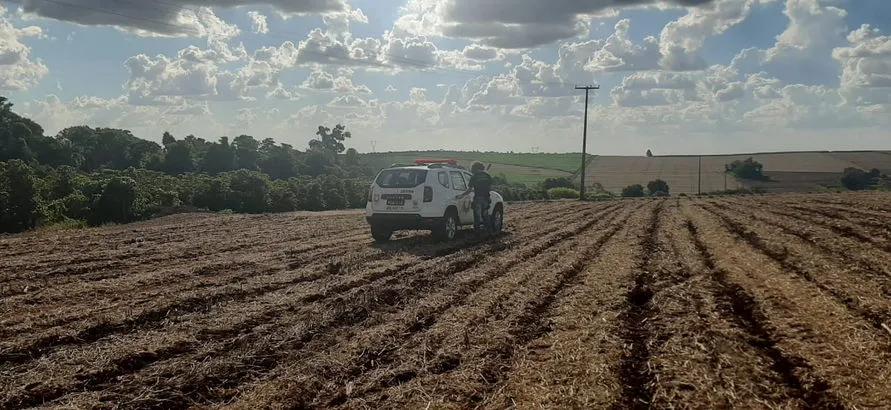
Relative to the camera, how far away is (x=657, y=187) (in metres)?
71.8

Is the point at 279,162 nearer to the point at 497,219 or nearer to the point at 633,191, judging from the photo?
the point at 633,191

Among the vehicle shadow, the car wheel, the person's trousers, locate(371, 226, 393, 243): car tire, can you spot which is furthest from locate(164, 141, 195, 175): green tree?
the person's trousers

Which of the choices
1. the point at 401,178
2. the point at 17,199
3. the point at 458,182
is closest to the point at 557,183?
the point at 458,182

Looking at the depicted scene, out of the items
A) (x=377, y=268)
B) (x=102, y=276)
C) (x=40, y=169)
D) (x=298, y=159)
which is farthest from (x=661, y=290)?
(x=298, y=159)

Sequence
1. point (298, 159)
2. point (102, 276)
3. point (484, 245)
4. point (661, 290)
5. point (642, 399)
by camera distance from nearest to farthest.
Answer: point (642, 399), point (661, 290), point (102, 276), point (484, 245), point (298, 159)

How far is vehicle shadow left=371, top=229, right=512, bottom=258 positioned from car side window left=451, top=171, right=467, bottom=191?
1.20 metres

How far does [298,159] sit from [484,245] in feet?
182

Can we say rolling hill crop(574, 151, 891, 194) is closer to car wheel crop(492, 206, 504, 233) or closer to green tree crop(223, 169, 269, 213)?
green tree crop(223, 169, 269, 213)

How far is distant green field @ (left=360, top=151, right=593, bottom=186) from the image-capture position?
8025 centimetres

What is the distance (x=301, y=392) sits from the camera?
5215 millimetres

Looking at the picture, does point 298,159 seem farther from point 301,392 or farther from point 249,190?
point 301,392

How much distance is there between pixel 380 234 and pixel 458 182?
2258mm

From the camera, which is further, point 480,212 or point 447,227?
point 480,212

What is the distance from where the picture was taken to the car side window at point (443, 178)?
15682mm
